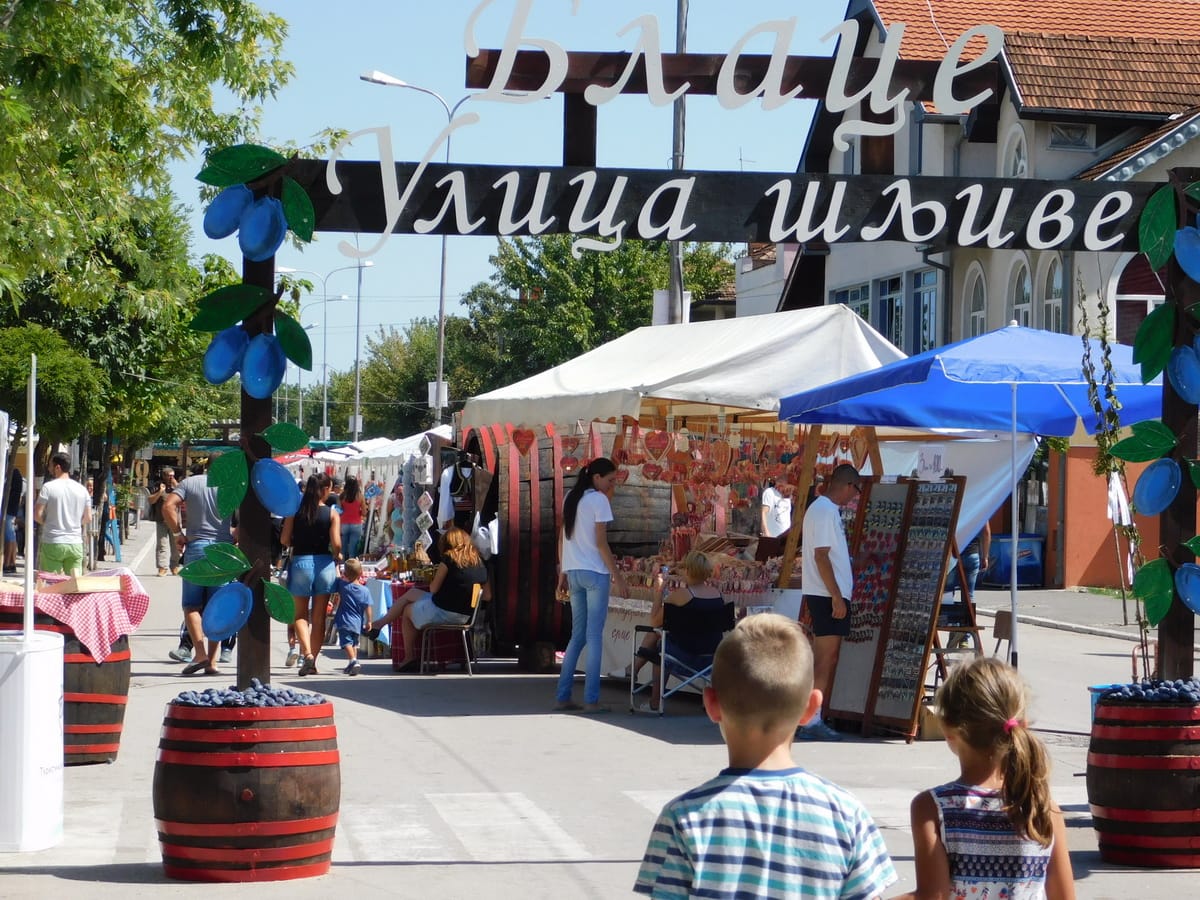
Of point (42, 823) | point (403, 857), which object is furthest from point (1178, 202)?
point (42, 823)

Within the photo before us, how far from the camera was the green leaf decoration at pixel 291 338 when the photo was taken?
23.9 ft

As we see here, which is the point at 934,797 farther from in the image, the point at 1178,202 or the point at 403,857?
the point at 1178,202

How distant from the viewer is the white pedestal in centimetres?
716

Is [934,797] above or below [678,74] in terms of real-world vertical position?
below

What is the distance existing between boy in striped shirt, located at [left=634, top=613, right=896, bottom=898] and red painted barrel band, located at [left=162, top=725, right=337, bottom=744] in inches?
151

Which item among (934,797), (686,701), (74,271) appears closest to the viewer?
(934,797)

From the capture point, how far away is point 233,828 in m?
6.58

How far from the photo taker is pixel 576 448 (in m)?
15.6

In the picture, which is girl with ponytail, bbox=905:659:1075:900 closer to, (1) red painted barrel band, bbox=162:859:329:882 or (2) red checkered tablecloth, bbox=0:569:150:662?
(1) red painted barrel band, bbox=162:859:329:882

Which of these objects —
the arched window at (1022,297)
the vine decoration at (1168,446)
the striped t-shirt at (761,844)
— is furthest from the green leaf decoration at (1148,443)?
the arched window at (1022,297)

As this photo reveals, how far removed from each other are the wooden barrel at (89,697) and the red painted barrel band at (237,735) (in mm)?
2847

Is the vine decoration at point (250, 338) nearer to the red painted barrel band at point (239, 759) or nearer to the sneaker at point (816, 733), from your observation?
the red painted barrel band at point (239, 759)

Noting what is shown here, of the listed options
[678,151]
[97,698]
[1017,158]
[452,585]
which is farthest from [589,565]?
[1017,158]

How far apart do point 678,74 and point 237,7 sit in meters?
7.21
